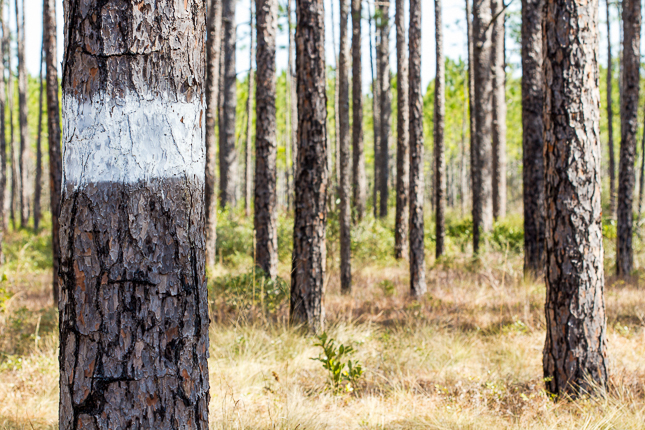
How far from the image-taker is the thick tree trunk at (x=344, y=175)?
27.0ft

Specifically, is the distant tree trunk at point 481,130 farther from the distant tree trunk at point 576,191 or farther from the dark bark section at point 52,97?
the dark bark section at point 52,97

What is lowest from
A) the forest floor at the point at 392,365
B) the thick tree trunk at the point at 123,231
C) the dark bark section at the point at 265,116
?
the forest floor at the point at 392,365

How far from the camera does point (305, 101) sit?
5.34 meters

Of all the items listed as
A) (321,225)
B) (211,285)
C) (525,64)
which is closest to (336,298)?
(211,285)

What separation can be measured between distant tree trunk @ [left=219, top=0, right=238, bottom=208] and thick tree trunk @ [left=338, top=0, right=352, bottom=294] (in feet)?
19.8

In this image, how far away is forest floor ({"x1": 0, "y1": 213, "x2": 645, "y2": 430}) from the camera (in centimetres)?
336

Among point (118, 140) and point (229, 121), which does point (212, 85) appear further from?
point (118, 140)

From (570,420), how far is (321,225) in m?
3.11

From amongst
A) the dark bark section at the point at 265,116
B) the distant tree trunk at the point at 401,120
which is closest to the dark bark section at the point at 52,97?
the dark bark section at the point at 265,116

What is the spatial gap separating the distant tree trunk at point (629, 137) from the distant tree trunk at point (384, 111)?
31.9ft

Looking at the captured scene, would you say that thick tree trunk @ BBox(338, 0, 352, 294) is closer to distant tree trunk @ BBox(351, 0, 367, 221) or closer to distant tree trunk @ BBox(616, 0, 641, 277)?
distant tree trunk @ BBox(351, 0, 367, 221)

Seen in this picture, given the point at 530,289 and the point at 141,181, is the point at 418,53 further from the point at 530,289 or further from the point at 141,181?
the point at 141,181

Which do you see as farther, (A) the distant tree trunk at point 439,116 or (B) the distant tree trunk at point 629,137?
(A) the distant tree trunk at point 439,116

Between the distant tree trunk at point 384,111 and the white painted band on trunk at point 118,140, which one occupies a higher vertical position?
the distant tree trunk at point 384,111
